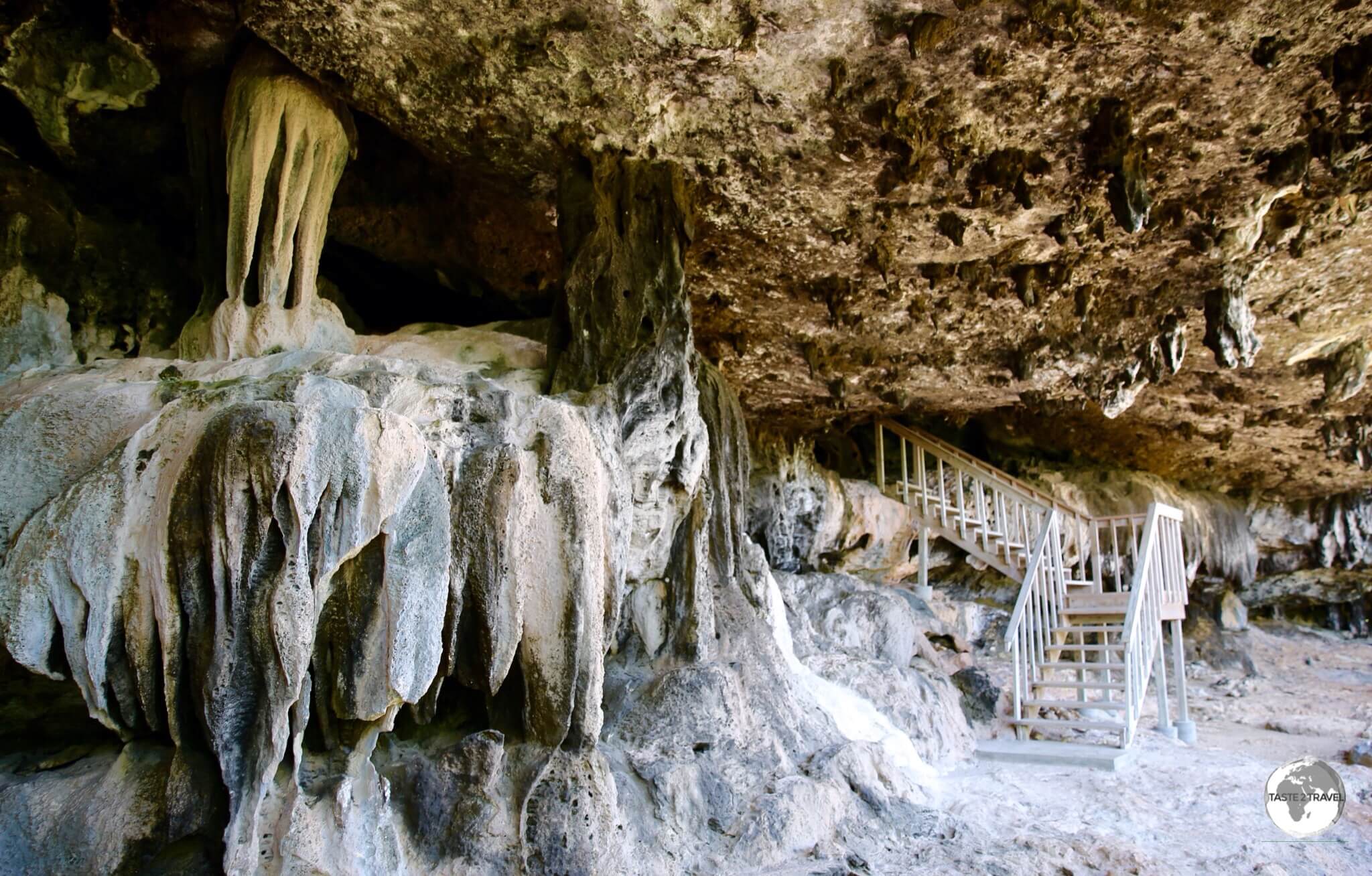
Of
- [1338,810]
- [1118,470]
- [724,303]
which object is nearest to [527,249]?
[724,303]

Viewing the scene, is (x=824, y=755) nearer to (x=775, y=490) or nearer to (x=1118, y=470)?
(x=775, y=490)

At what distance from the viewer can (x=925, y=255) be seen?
7238mm

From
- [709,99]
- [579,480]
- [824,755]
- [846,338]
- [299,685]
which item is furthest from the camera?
[846,338]

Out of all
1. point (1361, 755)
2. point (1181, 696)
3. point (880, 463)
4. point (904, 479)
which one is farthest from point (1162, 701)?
point (880, 463)

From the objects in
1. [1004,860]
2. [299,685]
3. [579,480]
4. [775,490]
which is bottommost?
[1004,860]

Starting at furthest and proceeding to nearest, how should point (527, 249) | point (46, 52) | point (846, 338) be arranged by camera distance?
point (846, 338) → point (527, 249) → point (46, 52)

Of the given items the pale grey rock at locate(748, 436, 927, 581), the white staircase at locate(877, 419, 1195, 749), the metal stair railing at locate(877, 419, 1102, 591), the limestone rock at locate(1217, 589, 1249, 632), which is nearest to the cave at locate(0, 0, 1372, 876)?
the white staircase at locate(877, 419, 1195, 749)

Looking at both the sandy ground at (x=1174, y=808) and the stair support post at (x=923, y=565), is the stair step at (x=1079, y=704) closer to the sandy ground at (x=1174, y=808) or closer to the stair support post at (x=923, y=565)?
the sandy ground at (x=1174, y=808)

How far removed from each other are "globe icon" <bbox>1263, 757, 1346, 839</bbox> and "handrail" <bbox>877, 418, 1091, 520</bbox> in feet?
15.7

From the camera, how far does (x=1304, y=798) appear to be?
21.9 ft

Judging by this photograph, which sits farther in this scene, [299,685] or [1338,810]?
[1338,810]

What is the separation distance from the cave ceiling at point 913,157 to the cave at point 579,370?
0.03 metres

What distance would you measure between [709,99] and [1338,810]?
6142 millimetres

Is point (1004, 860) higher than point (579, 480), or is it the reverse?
point (579, 480)
